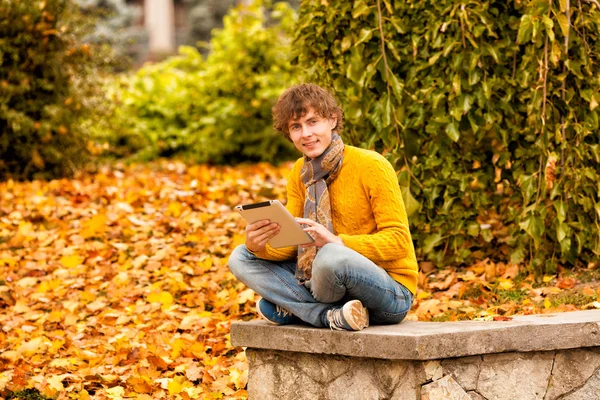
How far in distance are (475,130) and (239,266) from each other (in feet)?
6.29

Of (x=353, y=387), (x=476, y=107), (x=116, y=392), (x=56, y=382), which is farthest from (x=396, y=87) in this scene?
(x=56, y=382)

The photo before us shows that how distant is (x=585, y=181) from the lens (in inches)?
183

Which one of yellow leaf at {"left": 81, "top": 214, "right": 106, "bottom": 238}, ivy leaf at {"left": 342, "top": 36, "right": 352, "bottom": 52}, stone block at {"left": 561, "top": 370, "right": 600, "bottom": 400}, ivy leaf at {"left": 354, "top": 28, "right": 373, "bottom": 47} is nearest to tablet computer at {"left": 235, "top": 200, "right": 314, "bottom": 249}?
stone block at {"left": 561, "top": 370, "right": 600, "bottom": 400}

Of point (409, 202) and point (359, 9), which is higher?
point (359, 9)

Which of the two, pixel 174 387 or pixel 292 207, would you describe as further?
pixel 174 387

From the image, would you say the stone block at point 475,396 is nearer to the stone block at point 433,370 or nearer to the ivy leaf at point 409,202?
the stone block at point 433,370

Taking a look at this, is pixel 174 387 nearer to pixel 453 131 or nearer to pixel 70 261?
pixel 453 131

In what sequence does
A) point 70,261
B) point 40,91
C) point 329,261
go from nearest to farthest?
point 329,261, point 70,261, point 40,91

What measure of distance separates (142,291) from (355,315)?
2.56 meters

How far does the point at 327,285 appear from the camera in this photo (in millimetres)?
3131

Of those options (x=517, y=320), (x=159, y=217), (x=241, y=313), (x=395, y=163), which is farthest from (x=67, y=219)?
(x=517, y=320)

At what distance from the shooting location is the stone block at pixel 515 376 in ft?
10.3

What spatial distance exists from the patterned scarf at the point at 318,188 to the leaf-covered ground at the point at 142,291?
80cm

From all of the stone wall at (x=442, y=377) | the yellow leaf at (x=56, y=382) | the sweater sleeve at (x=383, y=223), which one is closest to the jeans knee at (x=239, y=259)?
the stone wall at (x=442, y=377)
